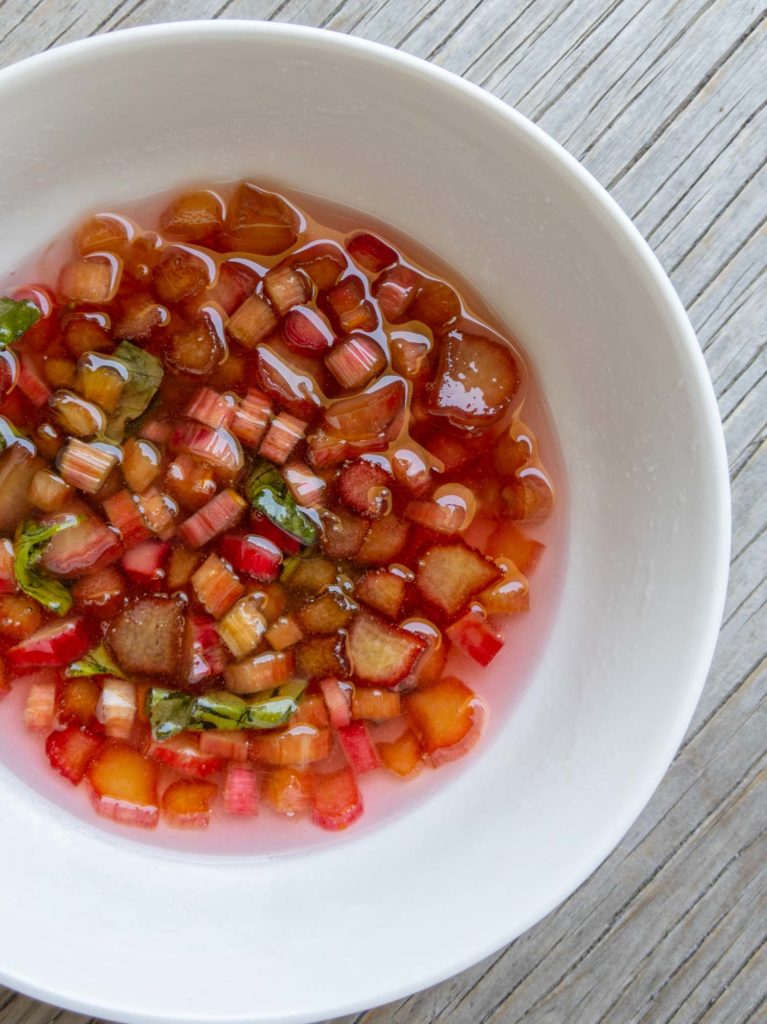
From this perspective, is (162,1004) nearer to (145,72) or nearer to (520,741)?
(520,741)

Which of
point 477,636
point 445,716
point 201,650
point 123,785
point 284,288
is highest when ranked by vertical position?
point 284,288

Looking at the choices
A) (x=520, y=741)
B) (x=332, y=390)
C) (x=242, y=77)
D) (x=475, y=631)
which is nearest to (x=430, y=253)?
(x=332, y=390)

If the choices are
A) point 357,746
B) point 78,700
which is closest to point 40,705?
point 78,700

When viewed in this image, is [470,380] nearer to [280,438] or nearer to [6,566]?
[280,438]

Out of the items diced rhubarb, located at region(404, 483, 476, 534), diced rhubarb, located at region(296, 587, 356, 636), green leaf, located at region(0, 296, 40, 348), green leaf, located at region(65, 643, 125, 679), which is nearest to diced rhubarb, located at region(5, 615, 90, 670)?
green leaf, located at region(65, 643, 125, 679)

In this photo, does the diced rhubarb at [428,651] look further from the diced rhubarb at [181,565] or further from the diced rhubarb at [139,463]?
the diced rhubarb at [139,463]

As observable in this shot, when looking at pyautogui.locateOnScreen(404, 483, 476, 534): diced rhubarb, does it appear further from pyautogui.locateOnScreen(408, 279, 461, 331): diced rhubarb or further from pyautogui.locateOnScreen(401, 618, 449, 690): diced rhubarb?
pyautogui.locateOnScreen(408, 279, 461, 331): diced rhubarb
